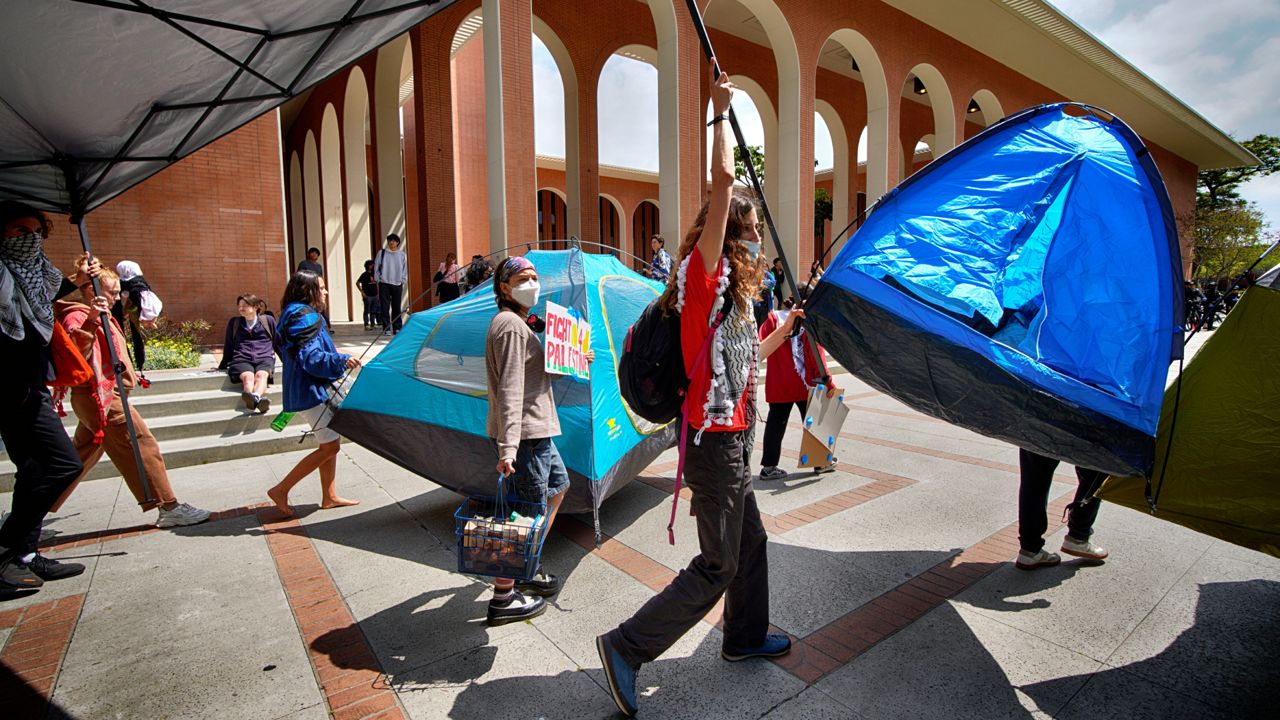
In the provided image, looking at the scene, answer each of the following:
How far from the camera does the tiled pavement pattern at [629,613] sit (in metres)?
2.54

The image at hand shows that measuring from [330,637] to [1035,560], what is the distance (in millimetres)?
3772

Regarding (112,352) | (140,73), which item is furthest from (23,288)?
(140,73)

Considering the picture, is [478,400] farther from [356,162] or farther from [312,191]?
[312,191]

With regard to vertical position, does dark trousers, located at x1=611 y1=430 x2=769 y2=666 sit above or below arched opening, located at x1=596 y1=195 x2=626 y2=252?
below

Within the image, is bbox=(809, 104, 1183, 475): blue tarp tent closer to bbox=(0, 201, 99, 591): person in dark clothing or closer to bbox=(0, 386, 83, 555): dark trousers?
bbox=(0, 201, 99, 591): person in dark clothing

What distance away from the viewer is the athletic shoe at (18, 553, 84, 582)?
368 cm

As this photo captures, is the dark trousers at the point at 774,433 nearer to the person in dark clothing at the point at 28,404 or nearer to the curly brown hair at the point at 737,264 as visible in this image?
the curly brown hair at the point at 737,264

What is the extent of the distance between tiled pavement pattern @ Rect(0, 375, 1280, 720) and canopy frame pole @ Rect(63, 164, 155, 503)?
0.42 m

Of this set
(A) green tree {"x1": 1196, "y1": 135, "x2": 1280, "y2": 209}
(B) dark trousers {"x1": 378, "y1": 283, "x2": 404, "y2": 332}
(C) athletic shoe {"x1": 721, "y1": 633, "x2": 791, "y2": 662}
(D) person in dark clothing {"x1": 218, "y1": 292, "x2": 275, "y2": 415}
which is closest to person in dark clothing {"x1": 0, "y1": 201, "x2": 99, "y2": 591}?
(D) person in dark clothing {"x1": 218, "y1": 292, "x2": 275, "y2": 415}

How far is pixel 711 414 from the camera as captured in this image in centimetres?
230

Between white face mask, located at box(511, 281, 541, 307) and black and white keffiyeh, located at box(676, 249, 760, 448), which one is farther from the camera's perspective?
white face mask, located at box(511, 281, 541, 307)

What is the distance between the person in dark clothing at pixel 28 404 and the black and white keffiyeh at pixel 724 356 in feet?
11.6

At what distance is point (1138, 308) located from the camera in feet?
8.09

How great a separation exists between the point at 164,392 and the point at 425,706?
6.87 metres
